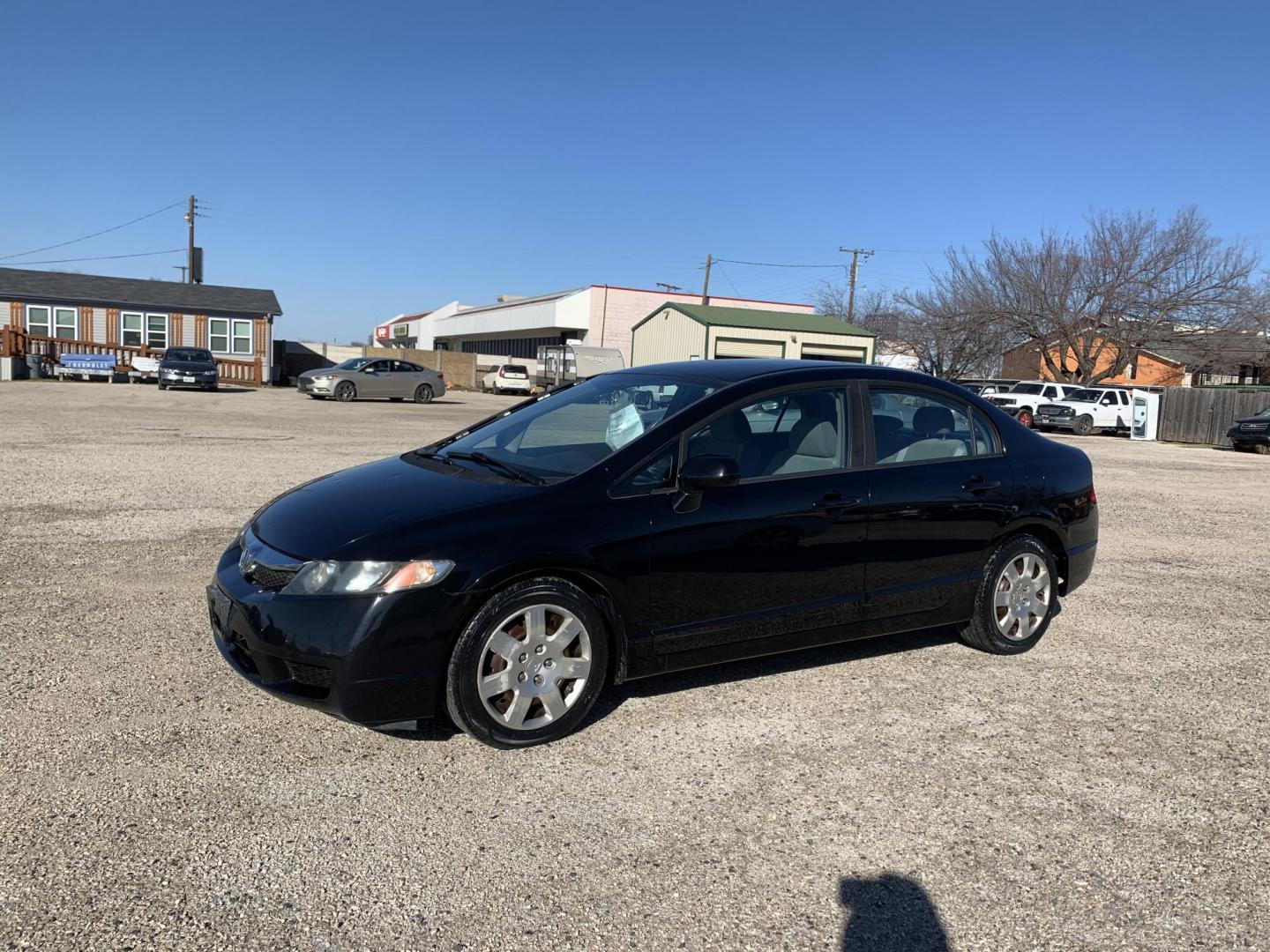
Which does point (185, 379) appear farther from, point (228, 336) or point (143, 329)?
point (143, 329)

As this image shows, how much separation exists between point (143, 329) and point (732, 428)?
43.5m

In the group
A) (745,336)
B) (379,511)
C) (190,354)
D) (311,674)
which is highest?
(745,336)

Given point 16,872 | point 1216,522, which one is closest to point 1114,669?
point 16,872

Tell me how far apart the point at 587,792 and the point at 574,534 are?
97 centimetres

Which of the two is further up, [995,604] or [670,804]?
[995,604]

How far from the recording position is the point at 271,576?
3.70m

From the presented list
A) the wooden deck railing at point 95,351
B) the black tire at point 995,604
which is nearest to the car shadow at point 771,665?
the black tire at point 995,604

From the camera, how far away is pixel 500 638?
12.1 ft

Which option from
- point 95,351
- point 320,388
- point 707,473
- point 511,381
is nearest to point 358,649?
point 707,473

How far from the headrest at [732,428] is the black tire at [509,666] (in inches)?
40.4

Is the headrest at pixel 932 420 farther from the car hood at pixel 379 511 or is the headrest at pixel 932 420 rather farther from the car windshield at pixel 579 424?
the car hood at pixel 379 511

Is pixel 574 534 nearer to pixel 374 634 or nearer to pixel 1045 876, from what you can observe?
pixel 374 634

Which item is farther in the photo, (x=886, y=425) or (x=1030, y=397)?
(x=1030, y=397)

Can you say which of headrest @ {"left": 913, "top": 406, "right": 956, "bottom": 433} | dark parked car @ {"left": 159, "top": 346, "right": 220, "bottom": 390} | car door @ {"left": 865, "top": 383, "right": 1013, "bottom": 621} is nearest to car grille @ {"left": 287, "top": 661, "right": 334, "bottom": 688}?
car door @ {"left": 865, "top": 383, "right": 1013, "bottom": 621}
